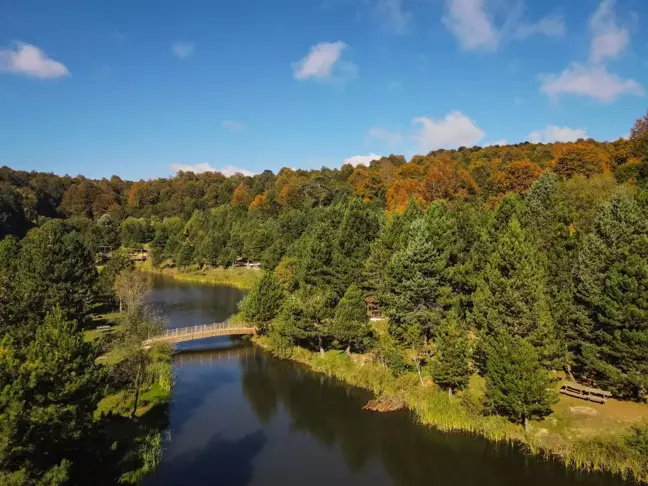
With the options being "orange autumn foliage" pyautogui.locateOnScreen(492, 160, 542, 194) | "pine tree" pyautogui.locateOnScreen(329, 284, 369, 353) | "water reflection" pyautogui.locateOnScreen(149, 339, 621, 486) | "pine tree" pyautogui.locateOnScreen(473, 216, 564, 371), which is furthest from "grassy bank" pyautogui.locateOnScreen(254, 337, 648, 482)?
"orange autumn foliage" pyautogui.locateOnScreen(492, 160, 542, 194)

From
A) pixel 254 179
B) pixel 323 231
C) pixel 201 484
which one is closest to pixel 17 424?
pixel 201 484

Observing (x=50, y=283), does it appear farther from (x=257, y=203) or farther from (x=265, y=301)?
(x=257, y=203)

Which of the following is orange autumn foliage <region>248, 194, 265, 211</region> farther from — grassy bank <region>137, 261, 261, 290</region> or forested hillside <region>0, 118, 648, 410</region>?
forested hillside <region>0, 118, 648, 410</region>

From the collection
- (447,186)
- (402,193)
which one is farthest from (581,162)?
(402,193)

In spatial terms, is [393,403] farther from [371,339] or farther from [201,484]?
[201,484]

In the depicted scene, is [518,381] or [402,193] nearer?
[518,381]
